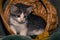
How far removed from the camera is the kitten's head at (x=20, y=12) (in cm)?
142

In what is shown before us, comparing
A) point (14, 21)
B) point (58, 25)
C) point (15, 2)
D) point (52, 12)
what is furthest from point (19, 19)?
point (58, 25)

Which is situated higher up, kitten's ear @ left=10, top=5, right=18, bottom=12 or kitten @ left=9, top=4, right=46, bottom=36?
kitten's ear @ left=10, top=5, right=18, bottom=12

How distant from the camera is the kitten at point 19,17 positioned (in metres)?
1.42

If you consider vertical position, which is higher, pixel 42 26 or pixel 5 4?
pixel 5 4

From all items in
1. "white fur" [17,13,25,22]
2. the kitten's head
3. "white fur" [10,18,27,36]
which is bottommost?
"white fur" [10,18,27,36]

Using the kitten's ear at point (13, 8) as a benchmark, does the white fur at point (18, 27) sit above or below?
below

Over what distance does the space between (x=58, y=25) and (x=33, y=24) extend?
23 centimetres

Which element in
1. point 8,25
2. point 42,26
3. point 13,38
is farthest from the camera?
point 42,26

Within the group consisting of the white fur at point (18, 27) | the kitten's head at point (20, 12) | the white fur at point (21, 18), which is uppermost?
the kitten's head at point (20, 12)

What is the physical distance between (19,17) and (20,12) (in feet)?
0.14

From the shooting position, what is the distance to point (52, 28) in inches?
57.2

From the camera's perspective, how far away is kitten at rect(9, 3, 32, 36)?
1.42 m

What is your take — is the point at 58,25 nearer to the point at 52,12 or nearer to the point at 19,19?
the point at 52,12

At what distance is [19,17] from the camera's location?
142 centimetres
